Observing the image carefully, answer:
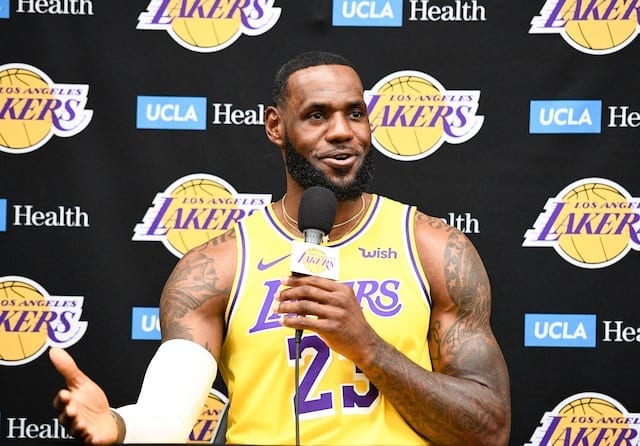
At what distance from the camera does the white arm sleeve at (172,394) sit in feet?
5.62

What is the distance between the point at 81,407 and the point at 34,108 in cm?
155

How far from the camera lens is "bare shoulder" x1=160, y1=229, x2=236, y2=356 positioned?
195 centimetres

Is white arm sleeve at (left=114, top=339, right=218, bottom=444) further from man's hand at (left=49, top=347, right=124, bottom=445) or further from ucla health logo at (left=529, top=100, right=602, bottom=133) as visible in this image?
ucla health logo at (left=529, top=100, right=602, bottom=133)

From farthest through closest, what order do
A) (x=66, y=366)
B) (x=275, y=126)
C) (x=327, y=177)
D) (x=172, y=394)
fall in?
(x=275, y=126) < (x=327, y=177) < (x=172, y=394) < (x=66, y=366)

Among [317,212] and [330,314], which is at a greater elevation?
[317,212]

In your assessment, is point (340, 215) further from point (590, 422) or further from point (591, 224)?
point (590, 422)

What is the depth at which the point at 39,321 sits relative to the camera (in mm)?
2760

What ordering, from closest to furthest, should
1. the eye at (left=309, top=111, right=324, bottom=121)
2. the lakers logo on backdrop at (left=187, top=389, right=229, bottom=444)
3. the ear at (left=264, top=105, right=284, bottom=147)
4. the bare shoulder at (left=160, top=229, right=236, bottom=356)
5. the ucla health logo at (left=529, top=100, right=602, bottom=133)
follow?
the bare shoulder at (left=160, top=229, right=236, bottom=356), the eye at (left=309, top=111, right=324, bottom=121), the ear at (left=264, top=105, right=284, bottom=147), the ucla health logo at (left=529, top=100, right=602, bottom=133), the lakers logo on backdrop at (left=187, top=389, right=229, bottom=444)

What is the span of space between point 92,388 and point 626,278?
1817mm

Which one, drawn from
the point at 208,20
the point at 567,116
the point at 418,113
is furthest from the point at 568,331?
the point at 208,20

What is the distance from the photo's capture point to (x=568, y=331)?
2.70 metres

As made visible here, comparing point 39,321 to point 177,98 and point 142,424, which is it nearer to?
point 177,98

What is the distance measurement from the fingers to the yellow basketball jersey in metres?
0.53

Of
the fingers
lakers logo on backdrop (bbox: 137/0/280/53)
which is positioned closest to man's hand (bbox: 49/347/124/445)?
the fingers
